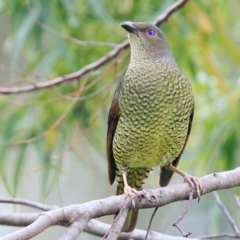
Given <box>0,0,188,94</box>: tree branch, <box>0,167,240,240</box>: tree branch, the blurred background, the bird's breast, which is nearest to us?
<box>0,167,240,240</box>: tree branch

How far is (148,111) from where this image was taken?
394 cm

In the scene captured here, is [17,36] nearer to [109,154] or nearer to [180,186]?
[109,154]

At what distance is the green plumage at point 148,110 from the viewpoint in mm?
3936

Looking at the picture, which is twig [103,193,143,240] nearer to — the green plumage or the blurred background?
the green plumage

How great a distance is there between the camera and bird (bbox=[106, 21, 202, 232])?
394 centimetres

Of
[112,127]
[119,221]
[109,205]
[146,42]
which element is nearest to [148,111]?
[112,127]

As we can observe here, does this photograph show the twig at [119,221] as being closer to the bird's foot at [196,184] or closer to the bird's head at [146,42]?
the bird's foot at [196,184]

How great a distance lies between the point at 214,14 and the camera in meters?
5.14

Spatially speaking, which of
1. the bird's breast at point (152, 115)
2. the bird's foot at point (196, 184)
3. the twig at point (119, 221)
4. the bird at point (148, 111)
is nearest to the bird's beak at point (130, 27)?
the bird at point (148, 111)

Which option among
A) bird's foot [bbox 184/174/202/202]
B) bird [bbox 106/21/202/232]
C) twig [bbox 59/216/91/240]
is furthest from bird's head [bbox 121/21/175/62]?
twig [bbox 59/216/91/240]

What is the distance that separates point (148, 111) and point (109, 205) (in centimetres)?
122

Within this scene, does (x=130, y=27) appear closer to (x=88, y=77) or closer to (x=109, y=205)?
(x=88, y=77)

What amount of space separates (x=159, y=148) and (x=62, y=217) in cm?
145

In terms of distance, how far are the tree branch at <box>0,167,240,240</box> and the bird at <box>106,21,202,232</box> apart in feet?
2.30
